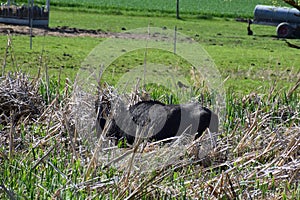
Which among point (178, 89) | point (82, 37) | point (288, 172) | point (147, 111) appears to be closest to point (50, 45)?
point (82, 37)

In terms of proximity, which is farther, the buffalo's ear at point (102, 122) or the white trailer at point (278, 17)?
the white trailer at point (278, 17)

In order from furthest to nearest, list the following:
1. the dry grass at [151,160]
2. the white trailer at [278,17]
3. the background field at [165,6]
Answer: the background field at [165,6], the white trailer at [278,17], the dry grass at [151,160]

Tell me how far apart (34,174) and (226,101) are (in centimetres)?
297

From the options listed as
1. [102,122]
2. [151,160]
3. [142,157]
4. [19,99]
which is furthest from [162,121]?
[19,99]

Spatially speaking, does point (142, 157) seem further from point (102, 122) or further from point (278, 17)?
point (278, 17)

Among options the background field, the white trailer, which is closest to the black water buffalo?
the white trailer

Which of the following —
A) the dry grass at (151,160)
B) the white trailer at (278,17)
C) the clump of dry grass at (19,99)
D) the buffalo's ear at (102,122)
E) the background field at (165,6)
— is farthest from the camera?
the background field at (165,6)

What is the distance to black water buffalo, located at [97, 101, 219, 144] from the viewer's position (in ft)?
20.6

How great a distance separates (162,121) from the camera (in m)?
6.31

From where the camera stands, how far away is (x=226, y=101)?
7.23m

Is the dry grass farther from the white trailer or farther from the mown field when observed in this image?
the white trailer

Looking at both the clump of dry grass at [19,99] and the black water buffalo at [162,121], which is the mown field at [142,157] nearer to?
the clump of dry grass at [19,99]

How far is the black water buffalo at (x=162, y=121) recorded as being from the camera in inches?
248

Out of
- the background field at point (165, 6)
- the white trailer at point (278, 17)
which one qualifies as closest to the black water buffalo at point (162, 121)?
the white trailer at point (278, 17)
